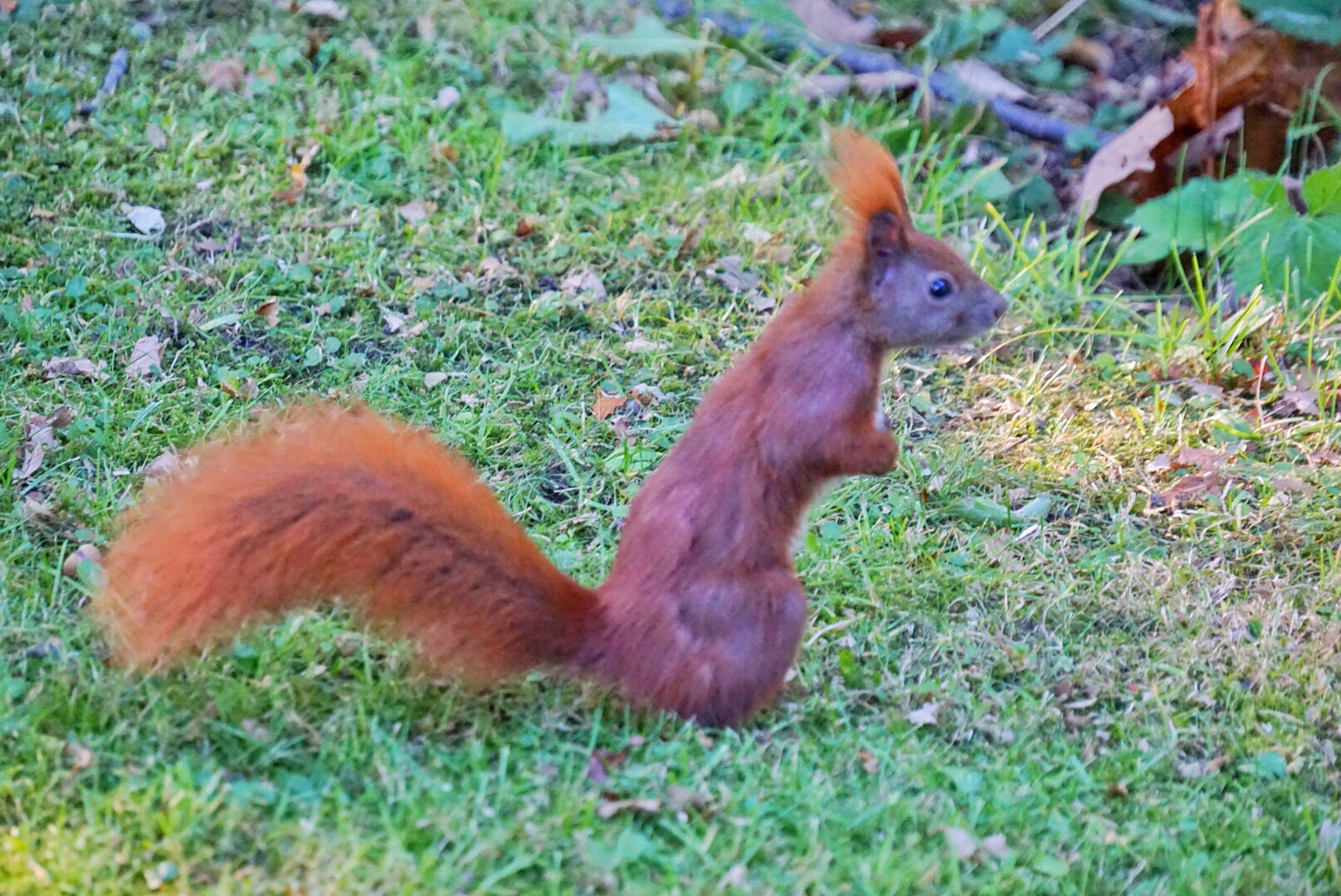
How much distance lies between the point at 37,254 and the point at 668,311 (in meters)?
1.65

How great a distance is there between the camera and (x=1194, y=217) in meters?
4.16

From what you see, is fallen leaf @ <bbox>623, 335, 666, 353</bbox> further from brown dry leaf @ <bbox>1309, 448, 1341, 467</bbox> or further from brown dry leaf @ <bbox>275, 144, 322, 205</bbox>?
brown dry leaf @ <bbox>1309, 448, 1341, 467</bbox>

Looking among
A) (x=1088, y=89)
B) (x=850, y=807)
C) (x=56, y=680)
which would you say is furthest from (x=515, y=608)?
(x=1088, y=89)

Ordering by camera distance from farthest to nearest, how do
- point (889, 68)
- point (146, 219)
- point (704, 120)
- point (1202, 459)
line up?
point (889, 68) → point (704, 120) → point (146, 219) → point (1202, 459)

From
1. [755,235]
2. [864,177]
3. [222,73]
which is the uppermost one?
[864,177]

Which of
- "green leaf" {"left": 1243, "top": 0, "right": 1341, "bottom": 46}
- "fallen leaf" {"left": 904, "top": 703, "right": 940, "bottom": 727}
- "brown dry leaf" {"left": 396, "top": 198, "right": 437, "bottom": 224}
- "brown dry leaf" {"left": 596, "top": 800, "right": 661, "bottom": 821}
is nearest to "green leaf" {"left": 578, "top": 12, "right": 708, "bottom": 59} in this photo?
"brown dry leaf" {"left": 396, "top": 198, "right": 437, "bottom": 224}

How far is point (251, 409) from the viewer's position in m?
3.34

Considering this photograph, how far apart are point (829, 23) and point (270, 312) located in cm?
255

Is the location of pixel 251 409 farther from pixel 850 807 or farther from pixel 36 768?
pixel 850 807

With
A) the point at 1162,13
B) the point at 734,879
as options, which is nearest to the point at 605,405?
the point at 734,879

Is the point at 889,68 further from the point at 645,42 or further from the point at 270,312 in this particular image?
the point at 270,312

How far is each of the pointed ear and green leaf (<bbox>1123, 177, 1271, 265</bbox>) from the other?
1778mm

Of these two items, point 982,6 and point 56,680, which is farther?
point 982,6

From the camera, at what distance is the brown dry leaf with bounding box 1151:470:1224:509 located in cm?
338
